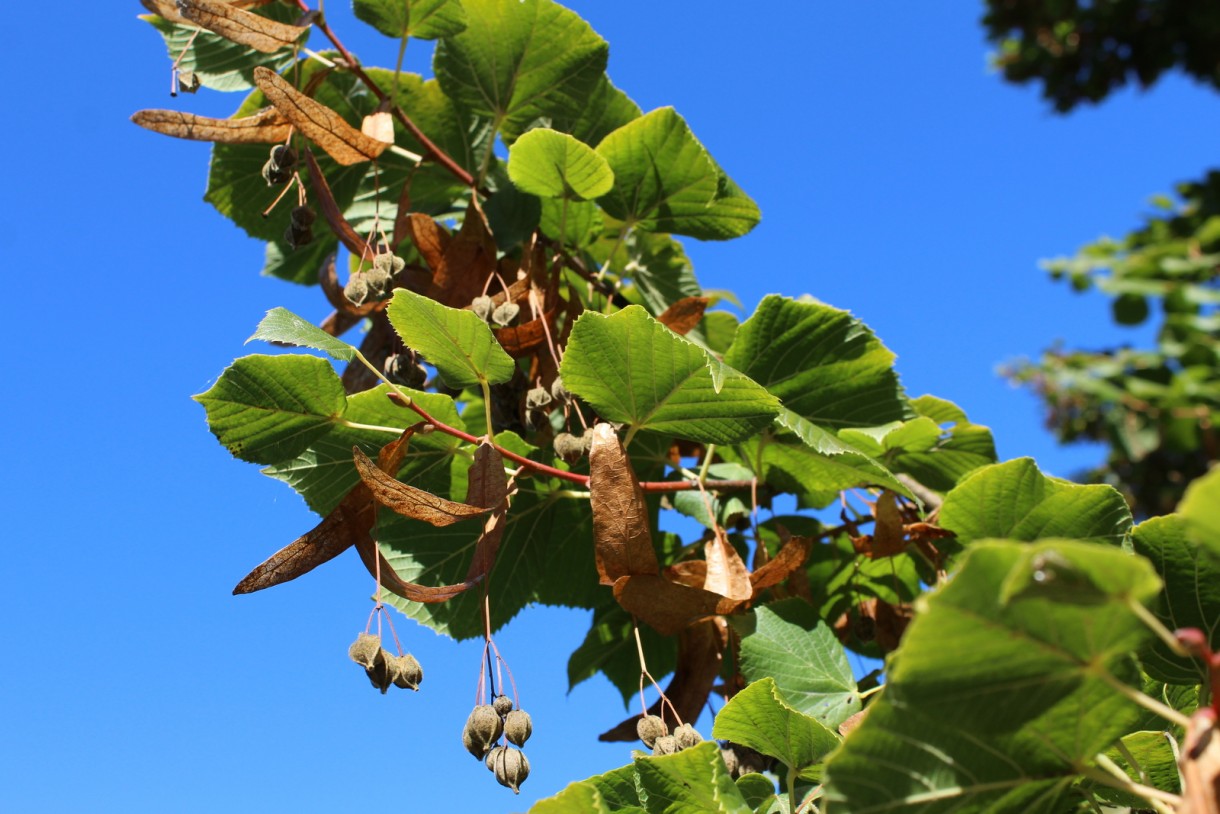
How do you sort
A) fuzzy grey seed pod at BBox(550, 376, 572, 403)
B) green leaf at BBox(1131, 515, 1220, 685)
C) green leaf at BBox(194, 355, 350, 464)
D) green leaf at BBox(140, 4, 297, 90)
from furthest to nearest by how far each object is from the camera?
green leaf at BBox(140, 4, 297, 90) → fuzzy grey seed pod at BBox(550, 376, 572, 403) → green leaf at BBox(194, 355, 350, 464) → green leaf at BBox(1131, 515, 1220, 685)

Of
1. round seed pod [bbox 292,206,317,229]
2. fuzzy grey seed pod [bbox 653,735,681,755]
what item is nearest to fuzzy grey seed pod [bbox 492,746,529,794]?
fuzzy grey seed pod [bbox 653,735,681,755]

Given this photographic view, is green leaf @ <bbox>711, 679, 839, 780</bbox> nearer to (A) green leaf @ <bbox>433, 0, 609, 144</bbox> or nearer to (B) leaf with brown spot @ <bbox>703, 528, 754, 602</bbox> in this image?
(B) leaf with brown spot @ <bbox>703, 528, 754, 602</bbox>

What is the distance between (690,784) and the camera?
2.14 feet

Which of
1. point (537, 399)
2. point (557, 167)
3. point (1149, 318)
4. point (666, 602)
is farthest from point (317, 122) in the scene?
point (1149, 318)

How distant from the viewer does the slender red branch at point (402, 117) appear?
3.43ft

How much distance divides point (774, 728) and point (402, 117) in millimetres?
774

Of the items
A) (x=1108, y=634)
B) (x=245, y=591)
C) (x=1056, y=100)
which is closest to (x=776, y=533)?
(x=245, y=591)

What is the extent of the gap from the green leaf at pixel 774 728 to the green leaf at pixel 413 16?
2.47 ft

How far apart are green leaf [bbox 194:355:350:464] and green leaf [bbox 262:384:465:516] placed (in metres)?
0.02

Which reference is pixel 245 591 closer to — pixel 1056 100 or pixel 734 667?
pixel 734 667

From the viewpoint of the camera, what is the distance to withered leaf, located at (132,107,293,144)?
3.04 feet

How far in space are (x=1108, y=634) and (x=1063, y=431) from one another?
8786 millimetres

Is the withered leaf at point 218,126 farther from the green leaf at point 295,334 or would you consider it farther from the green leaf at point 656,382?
the green leaf at point 656,382

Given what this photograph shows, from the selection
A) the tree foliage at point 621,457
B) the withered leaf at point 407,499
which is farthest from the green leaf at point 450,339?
the withered leaf at point 407,499
